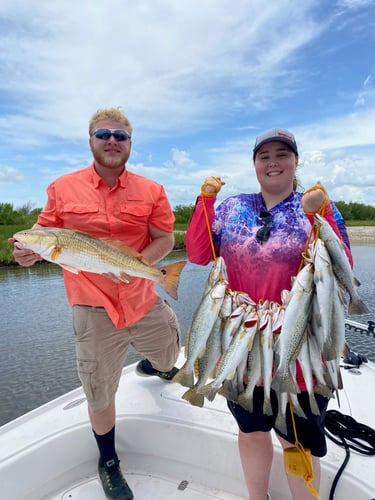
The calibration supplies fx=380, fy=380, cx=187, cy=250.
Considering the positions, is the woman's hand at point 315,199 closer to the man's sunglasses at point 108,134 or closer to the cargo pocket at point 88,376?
the man's sunglasses at point 108,134

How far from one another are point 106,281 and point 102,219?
0.53 meters

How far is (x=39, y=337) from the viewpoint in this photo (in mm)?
10016

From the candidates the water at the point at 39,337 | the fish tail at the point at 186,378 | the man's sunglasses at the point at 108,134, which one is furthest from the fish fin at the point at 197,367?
the water at the point at 39,337

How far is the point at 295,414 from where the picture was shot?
2.27m

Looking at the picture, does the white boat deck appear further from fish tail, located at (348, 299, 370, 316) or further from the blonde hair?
the blonde hair

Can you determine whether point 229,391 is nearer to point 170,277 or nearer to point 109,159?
point 170,277

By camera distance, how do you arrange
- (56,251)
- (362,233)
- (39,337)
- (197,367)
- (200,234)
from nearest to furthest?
(197,367) < (200,234) < (56,251) < (39,337) < (362,233)

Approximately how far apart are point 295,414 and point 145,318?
154 centimetres

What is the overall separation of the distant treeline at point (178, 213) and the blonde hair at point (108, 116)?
22.5m

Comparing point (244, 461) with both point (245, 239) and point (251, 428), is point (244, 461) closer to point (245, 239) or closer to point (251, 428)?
point (251, 428)

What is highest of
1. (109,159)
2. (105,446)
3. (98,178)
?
(109,159)

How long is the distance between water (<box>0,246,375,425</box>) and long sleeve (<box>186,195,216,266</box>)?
215 inches

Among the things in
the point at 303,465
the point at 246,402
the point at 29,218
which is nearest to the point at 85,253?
A: the point at 246,402

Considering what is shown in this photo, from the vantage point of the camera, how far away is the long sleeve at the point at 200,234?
252 cm
